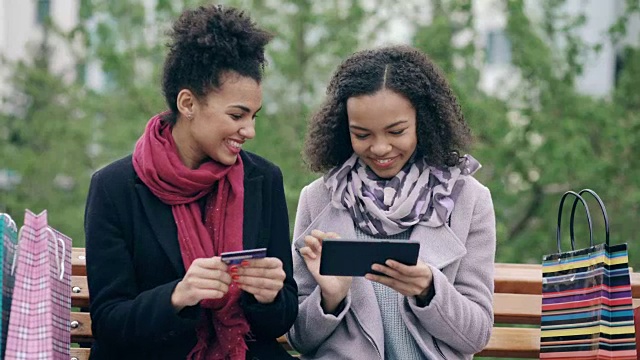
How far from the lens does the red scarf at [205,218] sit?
374cm

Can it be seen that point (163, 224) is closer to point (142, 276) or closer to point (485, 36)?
point (142, 276)

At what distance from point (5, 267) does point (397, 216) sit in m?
1.30

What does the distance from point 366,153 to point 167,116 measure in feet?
2.24

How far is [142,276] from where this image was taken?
3.76 m

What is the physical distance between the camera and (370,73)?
4.03 m

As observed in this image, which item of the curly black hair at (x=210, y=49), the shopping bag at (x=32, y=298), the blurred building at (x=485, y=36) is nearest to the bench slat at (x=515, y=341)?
the curly black hair at (x=210, y=49)

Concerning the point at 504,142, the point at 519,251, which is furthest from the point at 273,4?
the point at 519,251

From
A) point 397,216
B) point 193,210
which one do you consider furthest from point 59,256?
point 397,216

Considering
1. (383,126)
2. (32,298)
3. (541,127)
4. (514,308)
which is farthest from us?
(541,127)

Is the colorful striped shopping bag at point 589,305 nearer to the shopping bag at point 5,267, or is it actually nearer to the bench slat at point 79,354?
the bench slat at point 79,354

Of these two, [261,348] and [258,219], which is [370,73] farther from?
[261,348]

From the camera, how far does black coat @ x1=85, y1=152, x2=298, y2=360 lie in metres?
3.60

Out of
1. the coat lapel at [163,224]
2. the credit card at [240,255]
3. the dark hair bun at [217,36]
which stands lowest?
the credit card at [240,255]

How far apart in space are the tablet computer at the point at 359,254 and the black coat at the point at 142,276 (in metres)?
0.28
